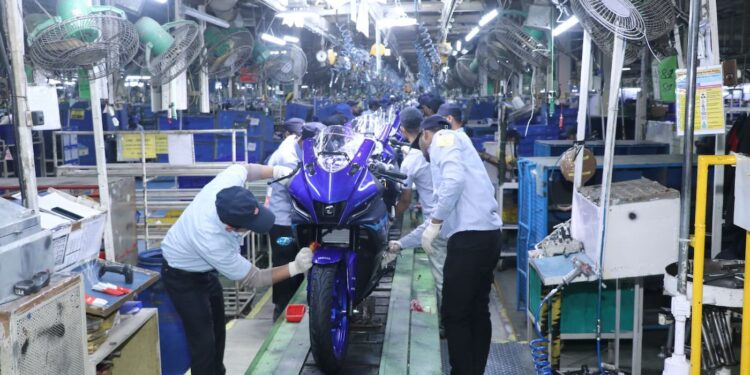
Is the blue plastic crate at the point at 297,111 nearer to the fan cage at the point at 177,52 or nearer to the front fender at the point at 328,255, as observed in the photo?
the fan cage at the point at 177,52

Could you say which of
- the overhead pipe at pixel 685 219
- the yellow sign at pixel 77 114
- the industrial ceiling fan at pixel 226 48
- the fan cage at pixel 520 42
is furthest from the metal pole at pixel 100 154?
the yellow sign at pixel 77 114

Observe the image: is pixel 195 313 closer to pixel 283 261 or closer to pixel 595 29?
pixel 283 261

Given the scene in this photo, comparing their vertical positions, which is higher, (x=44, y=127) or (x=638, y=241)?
(x=44, y=127)

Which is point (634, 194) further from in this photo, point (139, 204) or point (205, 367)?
point (139, 204)

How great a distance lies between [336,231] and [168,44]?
263 centimetres

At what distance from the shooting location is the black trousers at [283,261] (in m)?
4.99

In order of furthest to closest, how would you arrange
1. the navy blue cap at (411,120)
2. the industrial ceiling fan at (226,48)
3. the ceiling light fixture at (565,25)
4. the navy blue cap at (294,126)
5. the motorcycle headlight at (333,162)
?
the industrial ceiling fan at (226,48) < the ceiling light fixture at (565,25) < the navy blue cap at (294,126) < the navy blue cap at (411,120) < the motorcycle headlight at (333,162)

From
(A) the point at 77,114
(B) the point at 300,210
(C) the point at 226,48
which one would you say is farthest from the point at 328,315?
(A) the point at 77,114

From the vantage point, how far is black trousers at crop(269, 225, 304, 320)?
4.99 m

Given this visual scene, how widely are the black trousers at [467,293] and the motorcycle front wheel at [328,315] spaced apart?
0.69 metres

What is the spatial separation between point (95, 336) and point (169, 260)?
59 centimetres

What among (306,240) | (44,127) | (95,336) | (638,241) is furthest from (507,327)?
(44,127)

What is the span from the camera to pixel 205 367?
3.54m

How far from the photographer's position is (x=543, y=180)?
5.30 metres
